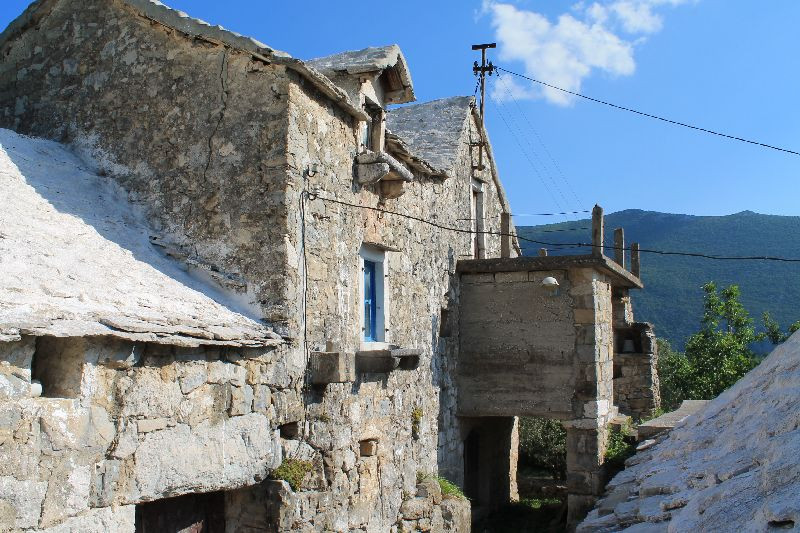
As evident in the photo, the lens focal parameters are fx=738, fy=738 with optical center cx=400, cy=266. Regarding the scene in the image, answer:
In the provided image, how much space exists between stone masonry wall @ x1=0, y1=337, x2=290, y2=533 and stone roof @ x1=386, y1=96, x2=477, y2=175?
238 inches

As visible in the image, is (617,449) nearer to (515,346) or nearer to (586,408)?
(586,408)

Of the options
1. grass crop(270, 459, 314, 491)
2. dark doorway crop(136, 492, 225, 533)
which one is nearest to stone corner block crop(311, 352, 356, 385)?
grass crop(270, 459, 314, 491)

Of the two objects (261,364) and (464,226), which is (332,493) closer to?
(261,364)

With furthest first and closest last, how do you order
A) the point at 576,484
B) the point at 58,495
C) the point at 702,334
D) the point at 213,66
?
the point at 702,334 < the point at 576,484 < the point at 213,66 < the point at 58,495

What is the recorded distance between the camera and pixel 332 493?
7027mm

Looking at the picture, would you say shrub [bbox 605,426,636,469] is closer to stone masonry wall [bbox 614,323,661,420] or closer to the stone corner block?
stone masonry wall [bbox 614,323,661,420]

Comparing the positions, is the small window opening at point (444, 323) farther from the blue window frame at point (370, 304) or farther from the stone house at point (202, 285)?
the blue window frame at point (370, 304)

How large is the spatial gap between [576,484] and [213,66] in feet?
25.3

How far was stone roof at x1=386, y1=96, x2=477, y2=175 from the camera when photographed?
480 inches

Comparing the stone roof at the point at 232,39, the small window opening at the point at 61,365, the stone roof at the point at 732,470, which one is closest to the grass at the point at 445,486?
the stone roof at the point at 732,470

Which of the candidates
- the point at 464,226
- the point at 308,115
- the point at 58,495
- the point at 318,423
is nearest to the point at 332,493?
the point at 318,423

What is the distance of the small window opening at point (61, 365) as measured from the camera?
461 centimetres

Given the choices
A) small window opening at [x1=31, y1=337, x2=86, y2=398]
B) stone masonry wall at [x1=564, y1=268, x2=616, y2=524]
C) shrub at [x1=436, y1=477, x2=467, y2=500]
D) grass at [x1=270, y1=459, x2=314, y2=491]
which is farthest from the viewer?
stone masonry wall at [x1=564, y1=268, x2=616, y2=524]

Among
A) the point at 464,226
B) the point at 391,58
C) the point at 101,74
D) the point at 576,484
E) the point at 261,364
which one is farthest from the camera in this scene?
the point at 464,226
